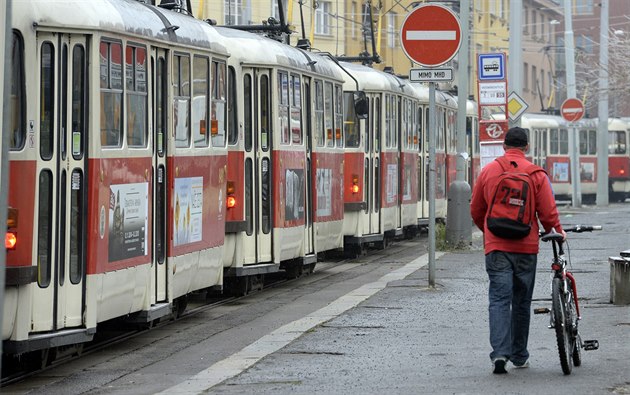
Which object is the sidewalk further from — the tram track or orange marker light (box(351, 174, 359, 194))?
orange marker light (box(351, 174, 359, 194))

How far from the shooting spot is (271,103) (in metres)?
17.6

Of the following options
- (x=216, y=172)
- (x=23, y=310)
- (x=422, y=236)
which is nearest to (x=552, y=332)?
(x=216, y=172)

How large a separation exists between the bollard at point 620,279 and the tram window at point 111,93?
540cm

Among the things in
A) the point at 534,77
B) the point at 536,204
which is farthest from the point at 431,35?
the point at 534,77

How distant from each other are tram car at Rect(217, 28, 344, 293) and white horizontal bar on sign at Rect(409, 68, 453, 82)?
63.0 inches

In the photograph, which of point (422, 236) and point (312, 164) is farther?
point (422, 236)

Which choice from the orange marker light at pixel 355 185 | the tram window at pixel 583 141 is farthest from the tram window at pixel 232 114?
the tram window at pixel 583 141

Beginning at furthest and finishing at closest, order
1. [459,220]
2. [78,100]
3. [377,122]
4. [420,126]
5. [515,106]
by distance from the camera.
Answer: [420,126], [515,106], [377,122], [459,220], [78,100]

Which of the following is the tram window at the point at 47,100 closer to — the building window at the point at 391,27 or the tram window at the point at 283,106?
the tram window at the point at 283,106

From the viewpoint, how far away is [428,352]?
1184cm

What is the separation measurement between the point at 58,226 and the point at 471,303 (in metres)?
6.07

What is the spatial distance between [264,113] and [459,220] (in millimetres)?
8159

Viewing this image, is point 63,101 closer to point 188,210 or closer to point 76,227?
point 76,227

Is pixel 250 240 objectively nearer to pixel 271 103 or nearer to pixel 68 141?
pixel 271 103
